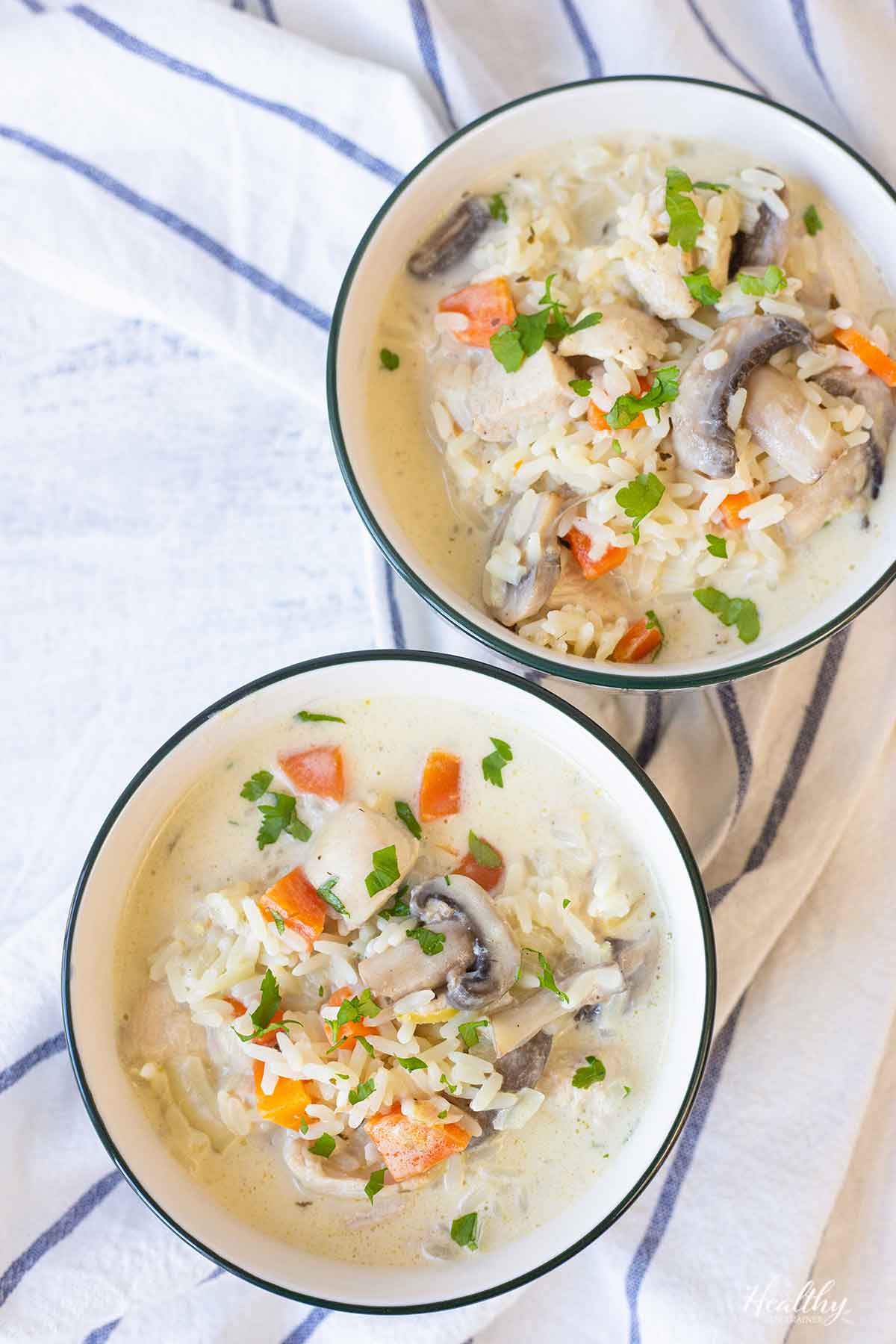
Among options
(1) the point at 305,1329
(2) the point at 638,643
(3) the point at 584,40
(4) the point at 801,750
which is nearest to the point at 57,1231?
(1) the point at 305,1329

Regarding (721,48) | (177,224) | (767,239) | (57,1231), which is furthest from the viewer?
(177,224)

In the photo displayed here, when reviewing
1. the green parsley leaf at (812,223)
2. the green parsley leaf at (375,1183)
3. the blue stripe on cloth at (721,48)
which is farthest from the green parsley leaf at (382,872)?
the blue stripe on cloth at (721,48)

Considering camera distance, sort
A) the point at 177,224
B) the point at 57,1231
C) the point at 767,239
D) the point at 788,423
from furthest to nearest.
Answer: the point at 177,224
the point at 57,1231
the point at 767,239
the point at 788,423

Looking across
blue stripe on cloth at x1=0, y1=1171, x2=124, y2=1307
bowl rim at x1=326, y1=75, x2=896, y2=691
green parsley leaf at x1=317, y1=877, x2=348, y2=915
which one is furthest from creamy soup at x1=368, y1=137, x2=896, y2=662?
blue stripe on cloth at x1=0, y1=1171, x2=124, y2=1307

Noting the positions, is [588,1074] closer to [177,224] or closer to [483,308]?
[483,308]

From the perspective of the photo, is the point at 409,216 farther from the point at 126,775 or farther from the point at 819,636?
the point at 126,775

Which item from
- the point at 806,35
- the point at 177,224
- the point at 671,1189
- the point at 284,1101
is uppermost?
the point at 806,35
